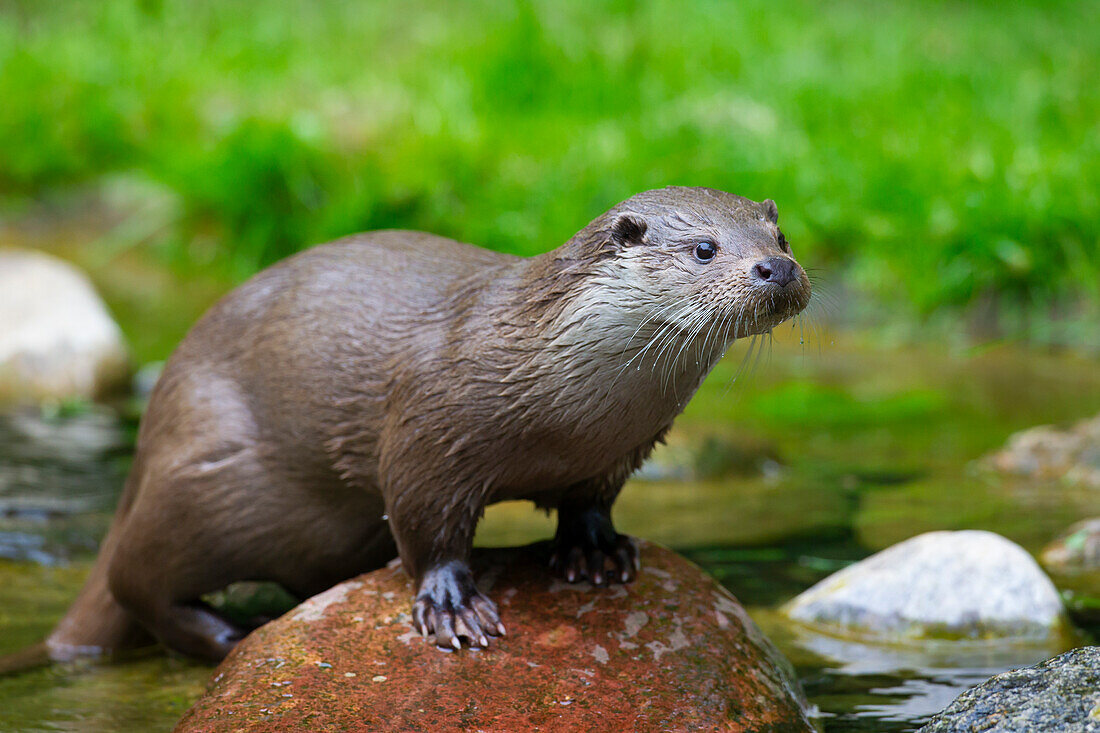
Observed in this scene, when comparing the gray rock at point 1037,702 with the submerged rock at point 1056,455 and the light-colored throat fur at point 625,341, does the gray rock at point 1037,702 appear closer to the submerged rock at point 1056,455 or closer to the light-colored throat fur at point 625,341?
the light-colored throat fur at point 625,341

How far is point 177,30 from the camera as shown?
11.2 metres

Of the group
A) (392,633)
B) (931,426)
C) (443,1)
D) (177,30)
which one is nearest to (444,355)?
(392,633)

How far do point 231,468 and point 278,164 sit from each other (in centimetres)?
547

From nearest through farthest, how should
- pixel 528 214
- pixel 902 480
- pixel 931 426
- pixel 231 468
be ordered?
pixel 231 468, pixel 902 480, pixel 931 426, pixel 528 214

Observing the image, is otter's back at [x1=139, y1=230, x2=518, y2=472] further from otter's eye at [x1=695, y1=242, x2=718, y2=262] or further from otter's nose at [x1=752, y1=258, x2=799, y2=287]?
otter's nose at [x1=752, y1=258, x2=799, y2=287]

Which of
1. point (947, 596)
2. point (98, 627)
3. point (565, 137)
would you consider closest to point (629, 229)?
point (947, 596)

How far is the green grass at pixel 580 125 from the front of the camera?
7.23m

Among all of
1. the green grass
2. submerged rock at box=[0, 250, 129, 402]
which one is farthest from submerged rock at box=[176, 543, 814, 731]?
the green grass

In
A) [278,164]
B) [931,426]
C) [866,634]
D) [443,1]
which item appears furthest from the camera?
[443,1]

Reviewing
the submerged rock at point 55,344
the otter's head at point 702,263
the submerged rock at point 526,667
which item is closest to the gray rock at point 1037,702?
the submerged rock at point 526,667

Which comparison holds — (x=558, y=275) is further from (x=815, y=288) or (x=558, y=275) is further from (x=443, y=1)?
(x=443, y=1)

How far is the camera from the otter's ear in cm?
277

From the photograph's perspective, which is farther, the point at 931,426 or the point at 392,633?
the point at 931,426

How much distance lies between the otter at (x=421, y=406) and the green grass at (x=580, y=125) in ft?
13.0
